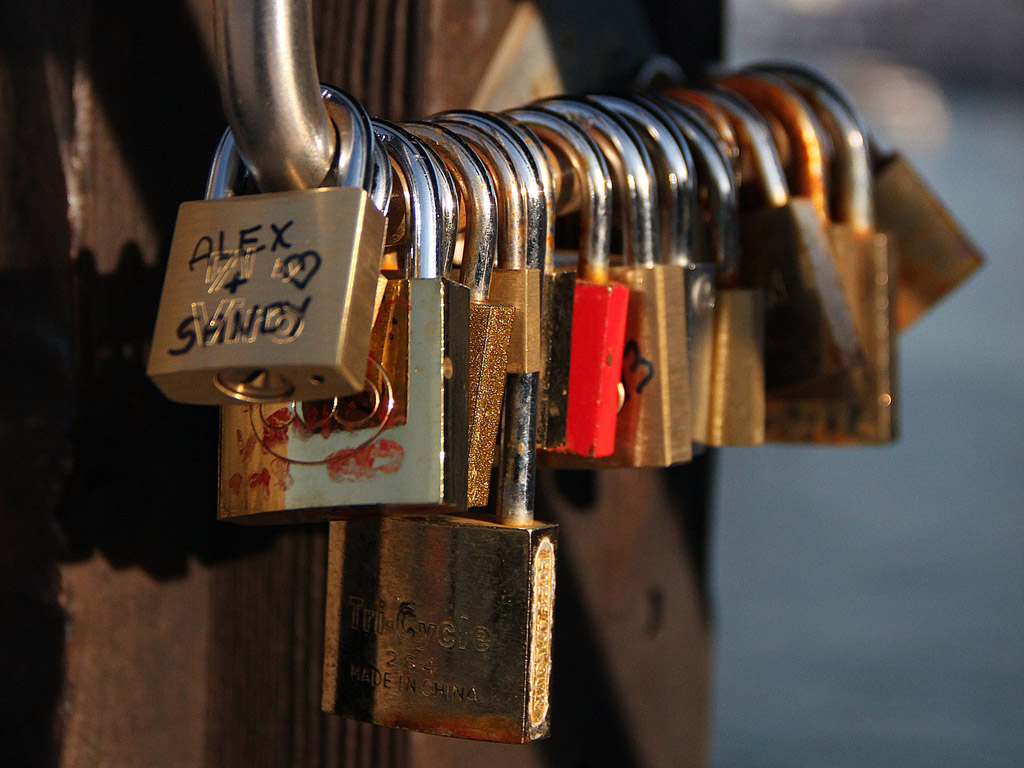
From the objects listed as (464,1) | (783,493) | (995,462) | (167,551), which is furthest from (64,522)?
(995,462)

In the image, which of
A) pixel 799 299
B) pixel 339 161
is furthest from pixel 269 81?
pixel 799 299

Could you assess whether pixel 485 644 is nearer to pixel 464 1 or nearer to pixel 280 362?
pixel 280 362

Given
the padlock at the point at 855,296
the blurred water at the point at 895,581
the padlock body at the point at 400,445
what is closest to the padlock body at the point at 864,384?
the padlock at the point at 855,296

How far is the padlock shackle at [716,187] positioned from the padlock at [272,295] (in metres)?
0.27

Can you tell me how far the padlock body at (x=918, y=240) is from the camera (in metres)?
0.74

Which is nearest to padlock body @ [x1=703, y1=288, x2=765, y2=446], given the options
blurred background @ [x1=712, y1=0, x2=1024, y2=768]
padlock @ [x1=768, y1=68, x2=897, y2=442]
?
padlock @ [x1=768, y1=68, x2=897, y2=442]

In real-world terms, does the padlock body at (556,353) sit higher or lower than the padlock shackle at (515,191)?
lower

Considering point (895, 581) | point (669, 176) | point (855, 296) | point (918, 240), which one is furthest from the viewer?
point (895, 581)

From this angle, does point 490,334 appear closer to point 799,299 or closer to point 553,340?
point 553,340

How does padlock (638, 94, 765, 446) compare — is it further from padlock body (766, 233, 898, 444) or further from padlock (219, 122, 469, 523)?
padlock (219, 122, 469, 523)

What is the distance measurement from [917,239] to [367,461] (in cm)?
53

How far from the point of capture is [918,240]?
747 mm

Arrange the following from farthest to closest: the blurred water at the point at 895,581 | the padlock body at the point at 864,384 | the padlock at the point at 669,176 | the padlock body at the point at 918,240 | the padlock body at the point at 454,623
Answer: the blurred water at the point at 895,581 < the padlock body at the point at 918,240 < the padlock body at the point at 864,384 < the padlock at the point at 669,176 < the padlock body at the point at 454,623

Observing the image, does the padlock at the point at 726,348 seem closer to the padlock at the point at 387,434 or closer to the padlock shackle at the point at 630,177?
the padlock shackle at the point at 630,177
